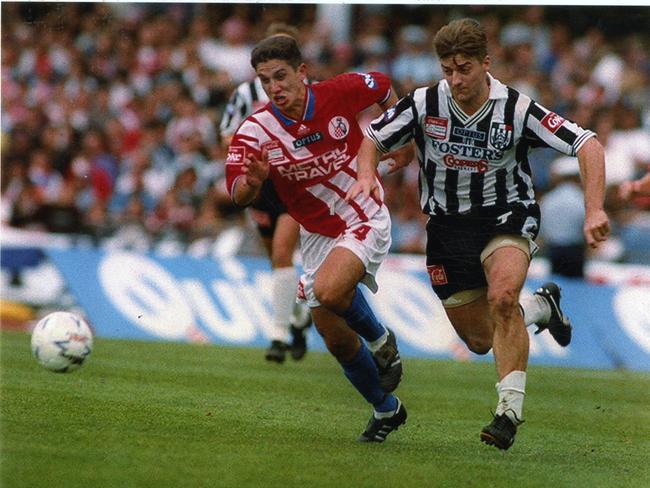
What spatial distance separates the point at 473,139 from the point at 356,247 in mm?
891

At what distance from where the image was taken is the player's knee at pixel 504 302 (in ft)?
21.3

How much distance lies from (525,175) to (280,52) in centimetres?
156

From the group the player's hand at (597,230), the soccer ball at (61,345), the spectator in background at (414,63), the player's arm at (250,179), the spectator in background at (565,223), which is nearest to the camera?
the player's hand at (597,230)

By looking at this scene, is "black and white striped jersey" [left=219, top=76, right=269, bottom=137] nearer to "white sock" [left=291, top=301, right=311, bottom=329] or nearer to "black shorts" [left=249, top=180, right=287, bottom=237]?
"black shorts" [left=249, top=180, right=287, bottom=237]

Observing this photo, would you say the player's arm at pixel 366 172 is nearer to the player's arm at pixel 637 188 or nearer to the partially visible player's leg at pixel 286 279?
the player's arm at pixel 637 188

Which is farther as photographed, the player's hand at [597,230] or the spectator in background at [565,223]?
the spectator in background at [565,223]

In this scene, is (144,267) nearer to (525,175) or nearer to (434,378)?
(434,378)

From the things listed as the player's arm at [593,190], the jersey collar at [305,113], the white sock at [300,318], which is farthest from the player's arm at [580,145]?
the white sock at [300,318]

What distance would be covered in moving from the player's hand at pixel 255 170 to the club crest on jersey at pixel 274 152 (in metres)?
0.53

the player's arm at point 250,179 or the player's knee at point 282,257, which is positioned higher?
the player's arm at point 250,179

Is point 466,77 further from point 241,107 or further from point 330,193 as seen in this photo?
point 241,107

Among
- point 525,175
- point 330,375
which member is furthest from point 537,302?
point 330,375

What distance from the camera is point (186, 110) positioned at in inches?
707

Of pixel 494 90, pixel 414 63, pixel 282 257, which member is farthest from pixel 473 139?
pixel 414 63
